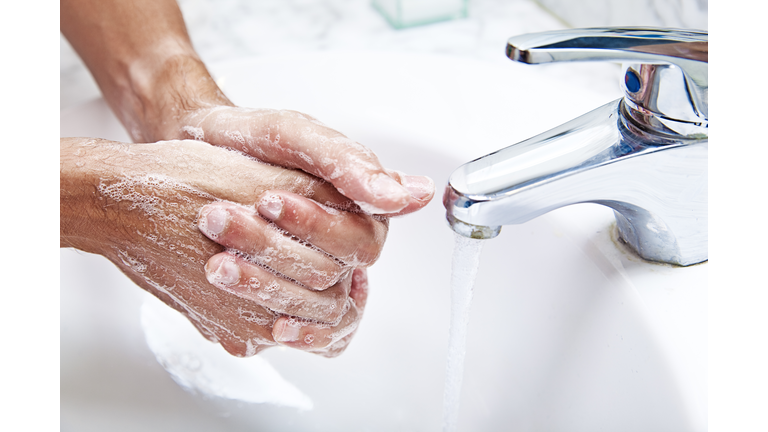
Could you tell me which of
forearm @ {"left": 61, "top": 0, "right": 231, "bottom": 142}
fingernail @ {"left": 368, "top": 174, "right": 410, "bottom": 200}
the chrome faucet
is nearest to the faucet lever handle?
the chrome faucet

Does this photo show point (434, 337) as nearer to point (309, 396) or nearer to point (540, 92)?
point (309, 396)

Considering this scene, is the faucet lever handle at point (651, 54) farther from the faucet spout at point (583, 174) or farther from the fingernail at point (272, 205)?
the fingernail at point (272, 205)

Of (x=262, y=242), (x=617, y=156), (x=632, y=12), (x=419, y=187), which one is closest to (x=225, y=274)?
(x=262, y=242)

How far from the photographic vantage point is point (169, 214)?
1.26 ft

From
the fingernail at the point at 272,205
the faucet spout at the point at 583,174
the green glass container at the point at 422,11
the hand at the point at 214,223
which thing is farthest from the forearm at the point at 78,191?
the green glass container at the point at 422,11

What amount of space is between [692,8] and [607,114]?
25 cm

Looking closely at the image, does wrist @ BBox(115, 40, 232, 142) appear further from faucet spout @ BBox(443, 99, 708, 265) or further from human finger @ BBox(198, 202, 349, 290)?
faucet spout @ BBox(443, 99, 708, 265)

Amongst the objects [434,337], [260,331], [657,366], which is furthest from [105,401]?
[657,366]

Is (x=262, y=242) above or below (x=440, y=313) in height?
above

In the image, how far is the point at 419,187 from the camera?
381 mm

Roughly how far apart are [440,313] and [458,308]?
15cm

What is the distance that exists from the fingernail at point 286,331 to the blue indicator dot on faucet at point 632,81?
10.3 inches

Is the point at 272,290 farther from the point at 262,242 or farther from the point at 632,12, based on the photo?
the point at 632,12

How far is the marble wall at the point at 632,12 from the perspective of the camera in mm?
502
